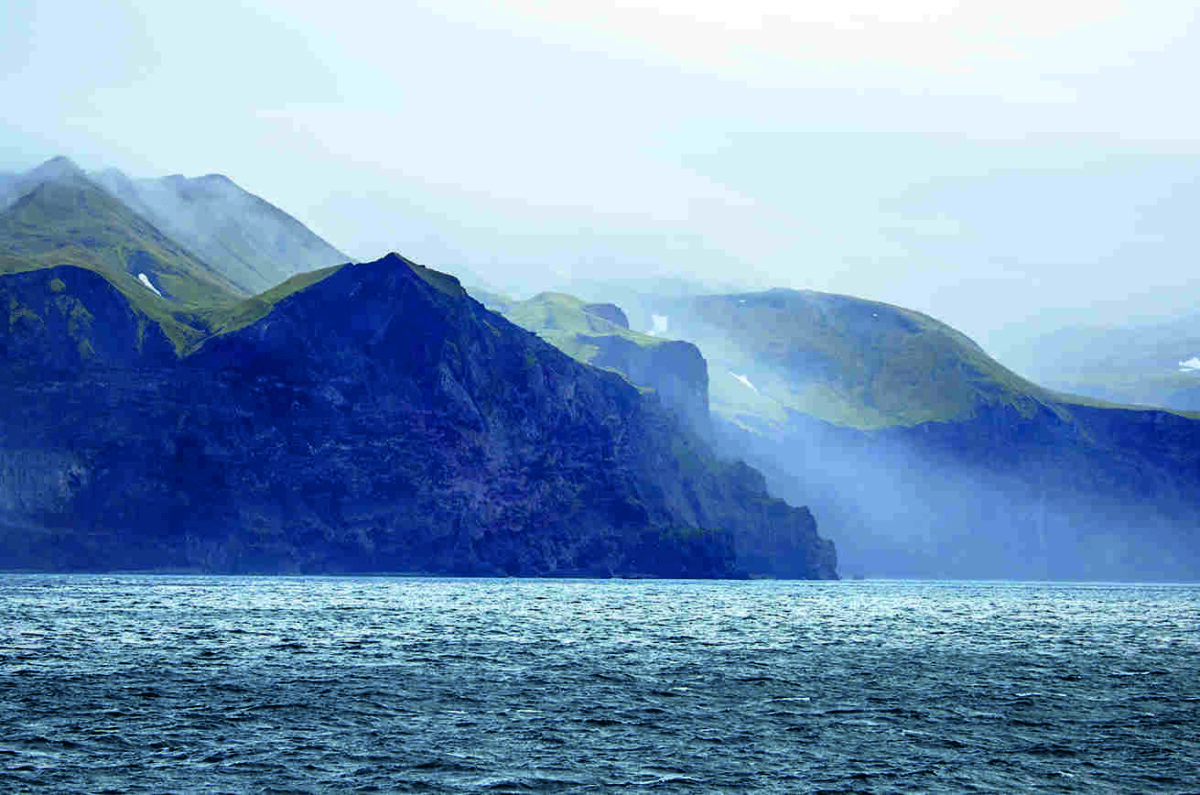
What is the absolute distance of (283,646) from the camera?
95.0 metres

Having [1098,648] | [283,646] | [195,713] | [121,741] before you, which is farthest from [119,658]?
[1098,648]

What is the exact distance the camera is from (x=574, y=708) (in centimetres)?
6525

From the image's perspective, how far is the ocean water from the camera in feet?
156

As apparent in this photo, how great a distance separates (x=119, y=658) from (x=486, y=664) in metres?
23.1

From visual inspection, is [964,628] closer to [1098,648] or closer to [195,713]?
[1098,648]

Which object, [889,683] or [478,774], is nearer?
[478,774]

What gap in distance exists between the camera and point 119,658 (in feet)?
278

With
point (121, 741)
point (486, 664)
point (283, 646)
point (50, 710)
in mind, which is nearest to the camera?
point (121, 741)

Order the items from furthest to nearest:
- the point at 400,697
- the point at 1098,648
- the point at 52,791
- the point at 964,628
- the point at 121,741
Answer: the point at 964,628 < the point at 1098,648 < the point at 400,697 < the point at 121,741 < the point at 52,791

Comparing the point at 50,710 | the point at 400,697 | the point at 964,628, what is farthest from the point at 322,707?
the point at 964,628

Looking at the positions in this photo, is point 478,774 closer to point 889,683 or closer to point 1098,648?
point 889,683

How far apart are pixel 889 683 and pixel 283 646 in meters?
42.5

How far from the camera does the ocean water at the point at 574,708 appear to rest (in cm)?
4769

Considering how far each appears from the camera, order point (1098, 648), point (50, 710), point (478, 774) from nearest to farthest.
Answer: point (478, 774) → point (50, 710) → point (1098, 648)
